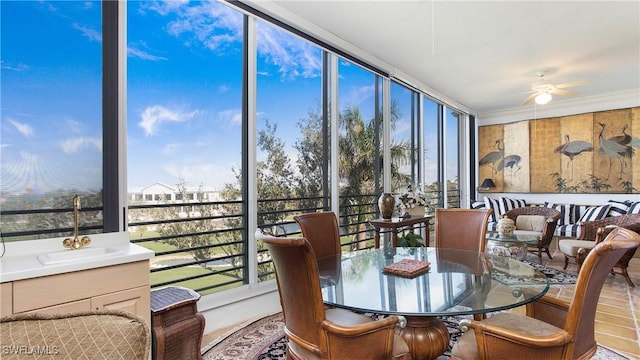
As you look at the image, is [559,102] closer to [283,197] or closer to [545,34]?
[545,34]

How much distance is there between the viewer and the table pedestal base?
1.90m

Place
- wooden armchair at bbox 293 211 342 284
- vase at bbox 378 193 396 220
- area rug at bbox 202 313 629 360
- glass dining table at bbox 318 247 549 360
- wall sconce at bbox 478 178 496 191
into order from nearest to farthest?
glass dining table at bbox 318 247 549 360 → area rug at bbox 202 313 629 360 → wooden armchair at bbox 293 211 342 284 → vase at bbox 378 193 396 220 → wall sconce at bbox 478 178 496 191

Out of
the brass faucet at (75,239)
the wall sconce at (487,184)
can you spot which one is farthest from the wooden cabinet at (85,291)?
the wall sconce at (487,184)

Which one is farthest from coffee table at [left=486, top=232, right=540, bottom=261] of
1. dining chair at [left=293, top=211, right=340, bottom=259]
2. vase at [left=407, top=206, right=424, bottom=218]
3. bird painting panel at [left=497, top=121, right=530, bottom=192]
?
bird painting panel at [left=497, top=121, right=530, bottom=192]

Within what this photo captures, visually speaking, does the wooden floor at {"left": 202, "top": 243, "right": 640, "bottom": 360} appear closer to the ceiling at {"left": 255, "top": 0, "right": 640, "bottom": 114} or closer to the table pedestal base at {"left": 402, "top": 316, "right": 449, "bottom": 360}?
the table pedestal base at {"left": 402, "top": 316, "right": 449, "bottom": 360}

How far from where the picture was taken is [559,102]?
6.44m

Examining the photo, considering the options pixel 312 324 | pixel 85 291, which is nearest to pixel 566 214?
pixel 312 324

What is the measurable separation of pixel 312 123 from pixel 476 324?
269 centimetres

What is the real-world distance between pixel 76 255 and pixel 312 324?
4.45 feet

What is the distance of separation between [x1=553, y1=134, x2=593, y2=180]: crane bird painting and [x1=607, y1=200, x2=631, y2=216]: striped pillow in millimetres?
1181

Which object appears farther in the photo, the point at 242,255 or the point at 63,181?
the point at 242,255

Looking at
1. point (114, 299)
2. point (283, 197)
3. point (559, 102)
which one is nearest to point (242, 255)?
point (283, 197)

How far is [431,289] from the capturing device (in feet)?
5.78

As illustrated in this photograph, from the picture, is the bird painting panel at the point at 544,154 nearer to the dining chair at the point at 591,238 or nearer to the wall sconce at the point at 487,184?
the wall sconce at the point at 487,184
